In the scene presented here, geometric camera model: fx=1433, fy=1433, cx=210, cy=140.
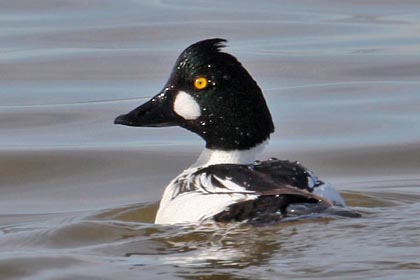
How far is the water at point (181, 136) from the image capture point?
308 inches

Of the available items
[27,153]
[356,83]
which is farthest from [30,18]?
[27,153]

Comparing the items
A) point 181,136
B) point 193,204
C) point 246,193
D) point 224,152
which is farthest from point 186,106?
point 181,136

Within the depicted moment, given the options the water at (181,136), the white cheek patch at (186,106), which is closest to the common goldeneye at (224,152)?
the white cheek patch at (186,106)

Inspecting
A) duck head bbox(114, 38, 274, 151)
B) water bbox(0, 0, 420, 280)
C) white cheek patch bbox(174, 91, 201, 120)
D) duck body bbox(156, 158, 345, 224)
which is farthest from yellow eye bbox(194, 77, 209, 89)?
water bbox(0, 0, 420, 280)

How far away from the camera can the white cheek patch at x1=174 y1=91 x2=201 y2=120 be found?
893 centimetres

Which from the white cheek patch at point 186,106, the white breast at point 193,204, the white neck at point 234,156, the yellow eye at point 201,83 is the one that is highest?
the yellow eye at point 201,83

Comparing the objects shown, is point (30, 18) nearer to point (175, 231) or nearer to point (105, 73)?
point (105, 73)

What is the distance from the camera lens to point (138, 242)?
27.3ft

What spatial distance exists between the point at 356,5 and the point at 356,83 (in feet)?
13.6

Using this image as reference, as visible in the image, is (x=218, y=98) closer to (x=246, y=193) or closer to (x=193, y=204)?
(x=193, y=204)

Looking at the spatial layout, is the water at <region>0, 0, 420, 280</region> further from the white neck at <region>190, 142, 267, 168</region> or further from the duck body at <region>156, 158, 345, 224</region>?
the white neck at <region>190, 142, 267, 168</region>

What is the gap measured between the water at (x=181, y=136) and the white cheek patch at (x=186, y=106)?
77cm

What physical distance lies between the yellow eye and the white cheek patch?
0.35 feet

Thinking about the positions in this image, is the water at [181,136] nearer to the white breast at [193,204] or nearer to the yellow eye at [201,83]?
the white breast at [193,204]
